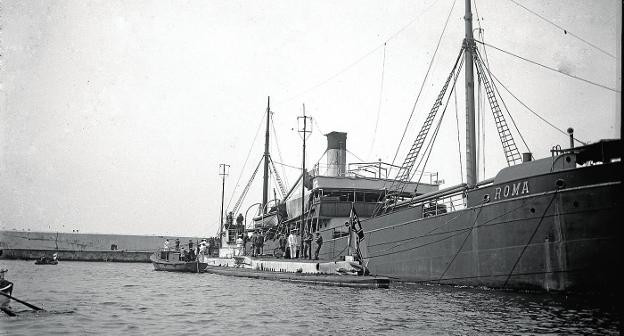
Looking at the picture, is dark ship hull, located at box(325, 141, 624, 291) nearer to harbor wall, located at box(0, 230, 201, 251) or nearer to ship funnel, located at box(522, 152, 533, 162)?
ship funnel, located at box(522, 152, 533, 162)

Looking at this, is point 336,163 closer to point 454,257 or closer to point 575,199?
point 454,257

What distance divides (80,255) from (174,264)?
34.4 metres

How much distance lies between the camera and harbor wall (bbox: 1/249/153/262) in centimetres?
6588

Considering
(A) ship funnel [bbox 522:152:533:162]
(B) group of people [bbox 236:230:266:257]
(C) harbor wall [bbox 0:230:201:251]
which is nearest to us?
(A) ship funnel [bbox 522:152:533:162]

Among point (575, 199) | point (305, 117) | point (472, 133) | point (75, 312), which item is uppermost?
point (305, 117)

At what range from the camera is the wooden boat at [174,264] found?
39.6 m

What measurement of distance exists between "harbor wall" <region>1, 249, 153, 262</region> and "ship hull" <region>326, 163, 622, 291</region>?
5570 cm

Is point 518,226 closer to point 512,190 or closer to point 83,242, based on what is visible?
point 512,190

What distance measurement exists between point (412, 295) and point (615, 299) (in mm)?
6420

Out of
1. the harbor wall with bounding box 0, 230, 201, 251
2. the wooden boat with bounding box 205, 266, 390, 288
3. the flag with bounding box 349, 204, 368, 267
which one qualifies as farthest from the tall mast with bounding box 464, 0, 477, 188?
the harbor wall with bounding box 0, 230, 201, 251

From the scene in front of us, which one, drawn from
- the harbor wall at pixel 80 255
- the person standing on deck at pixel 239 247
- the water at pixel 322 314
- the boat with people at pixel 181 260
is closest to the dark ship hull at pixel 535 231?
the water at pixel 322 314

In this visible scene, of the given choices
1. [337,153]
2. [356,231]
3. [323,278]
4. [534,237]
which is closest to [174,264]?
[337,153]

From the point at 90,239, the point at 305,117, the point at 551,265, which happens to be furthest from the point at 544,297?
the point at 90,239

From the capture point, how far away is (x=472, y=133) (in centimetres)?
2352
